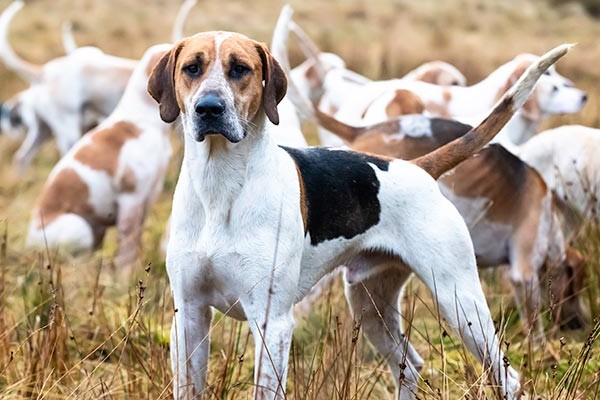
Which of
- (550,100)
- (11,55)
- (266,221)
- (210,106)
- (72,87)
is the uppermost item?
(210,106)

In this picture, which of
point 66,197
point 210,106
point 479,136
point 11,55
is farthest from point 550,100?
point 11,55

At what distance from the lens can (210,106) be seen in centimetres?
Result: 368

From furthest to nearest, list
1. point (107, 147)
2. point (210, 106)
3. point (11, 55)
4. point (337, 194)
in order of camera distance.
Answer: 1. point (11, 55)
2. point (107, 147)
3. point (337, 194)
4. point (210, 106)

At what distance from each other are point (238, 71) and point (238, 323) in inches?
70.8

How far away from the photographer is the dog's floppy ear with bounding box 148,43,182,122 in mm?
3973

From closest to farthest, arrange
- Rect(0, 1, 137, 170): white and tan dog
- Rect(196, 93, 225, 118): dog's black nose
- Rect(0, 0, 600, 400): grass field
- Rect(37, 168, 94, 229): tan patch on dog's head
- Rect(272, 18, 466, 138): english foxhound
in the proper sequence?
Rect(196, 93, 225, 118): dog's black nose < Rect(0, 0, 600, 400): grass field < Rect(272, 18, 466, 138): english foxhound < Rect(37, 168, 94, 229): tan patch on dog's head < Rect(0, 1, 137, 170): white and tan dog

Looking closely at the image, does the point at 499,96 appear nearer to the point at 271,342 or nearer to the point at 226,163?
the point at 226,163

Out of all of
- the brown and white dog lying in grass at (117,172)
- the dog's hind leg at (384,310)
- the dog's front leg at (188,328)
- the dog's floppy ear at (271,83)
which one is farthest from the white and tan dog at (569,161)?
the dog's front leg at (188,328)

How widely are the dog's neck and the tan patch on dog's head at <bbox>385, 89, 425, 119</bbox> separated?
336 cm

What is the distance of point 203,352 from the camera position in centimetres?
408

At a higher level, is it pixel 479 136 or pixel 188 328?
pixel 479 136

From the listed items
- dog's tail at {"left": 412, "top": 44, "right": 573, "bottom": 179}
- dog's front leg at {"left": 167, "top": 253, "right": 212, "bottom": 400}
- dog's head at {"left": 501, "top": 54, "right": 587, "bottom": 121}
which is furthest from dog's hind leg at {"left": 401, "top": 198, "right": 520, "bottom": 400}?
dog's head at {"left": 501, "top": 54, "right": 587, "bottom": 121}

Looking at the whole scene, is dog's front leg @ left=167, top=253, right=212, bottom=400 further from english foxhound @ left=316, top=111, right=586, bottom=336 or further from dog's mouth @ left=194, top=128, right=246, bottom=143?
english foxhound @ left=316, top=111, right=586, bottom=336

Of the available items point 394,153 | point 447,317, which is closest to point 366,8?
Answer: point 394,153
